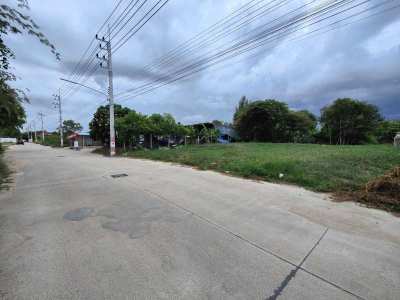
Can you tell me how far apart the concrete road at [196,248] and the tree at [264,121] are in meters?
25.8

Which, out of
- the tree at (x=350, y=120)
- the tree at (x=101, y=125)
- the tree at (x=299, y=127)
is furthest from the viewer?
the tree at (x=299, y=127)

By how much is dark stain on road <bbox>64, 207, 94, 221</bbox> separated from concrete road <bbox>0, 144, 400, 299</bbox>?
39 mm

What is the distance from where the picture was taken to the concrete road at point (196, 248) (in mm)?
1785

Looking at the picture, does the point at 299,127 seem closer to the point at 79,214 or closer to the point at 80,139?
the point at 79,214

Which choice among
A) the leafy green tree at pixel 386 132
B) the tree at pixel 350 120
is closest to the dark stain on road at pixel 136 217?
the tree at pixel 350 120

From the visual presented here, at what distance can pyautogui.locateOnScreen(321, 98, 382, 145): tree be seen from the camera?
2844cm

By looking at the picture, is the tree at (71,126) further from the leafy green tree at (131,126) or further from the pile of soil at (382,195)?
the pile of soil at (382,195)

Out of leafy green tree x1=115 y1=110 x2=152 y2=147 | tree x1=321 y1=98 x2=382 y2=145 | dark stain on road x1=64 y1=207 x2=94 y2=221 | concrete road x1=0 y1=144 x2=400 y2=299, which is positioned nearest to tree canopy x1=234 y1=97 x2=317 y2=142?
tree x1=321 y1=98 x2=382 y2=145

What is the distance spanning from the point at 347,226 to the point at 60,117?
4210 centimetres

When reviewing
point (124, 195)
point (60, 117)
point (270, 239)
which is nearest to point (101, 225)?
point (124, 195)

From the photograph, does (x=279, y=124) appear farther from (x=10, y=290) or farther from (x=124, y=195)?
(x=10, y=290)

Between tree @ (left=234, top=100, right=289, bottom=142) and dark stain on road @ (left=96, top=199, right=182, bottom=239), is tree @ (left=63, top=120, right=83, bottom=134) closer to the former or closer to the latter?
tree @ (left=234, top=100, right=289, bottom=142)

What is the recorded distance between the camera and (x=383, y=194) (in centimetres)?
426

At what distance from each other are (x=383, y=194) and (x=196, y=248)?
455 centimetres
